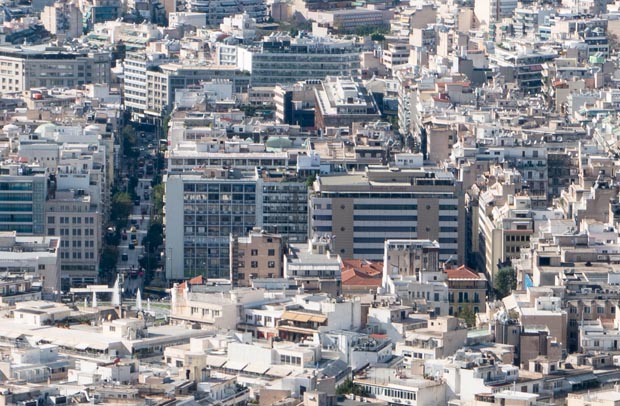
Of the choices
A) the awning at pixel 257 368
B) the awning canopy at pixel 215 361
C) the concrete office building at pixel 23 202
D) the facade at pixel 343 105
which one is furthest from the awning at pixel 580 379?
the facade at pixel 343 105

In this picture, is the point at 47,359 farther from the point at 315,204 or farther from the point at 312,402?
the point at 315,204

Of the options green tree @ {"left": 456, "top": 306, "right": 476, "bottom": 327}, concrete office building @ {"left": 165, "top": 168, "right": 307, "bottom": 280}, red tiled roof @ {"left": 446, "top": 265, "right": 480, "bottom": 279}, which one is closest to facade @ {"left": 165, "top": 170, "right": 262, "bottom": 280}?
concrete office building @ {"left": 165, "top": 168, "right": 307, "bottom": 280}

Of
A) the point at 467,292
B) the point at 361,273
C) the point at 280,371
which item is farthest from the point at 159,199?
the point at 280,371

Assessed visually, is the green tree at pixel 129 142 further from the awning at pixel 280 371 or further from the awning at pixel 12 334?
the awning at pixel 280 371

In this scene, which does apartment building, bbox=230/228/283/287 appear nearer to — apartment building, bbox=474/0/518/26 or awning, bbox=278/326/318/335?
awning, bbox=278/326/318/335

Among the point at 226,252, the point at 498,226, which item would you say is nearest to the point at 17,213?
the point at 226,252
